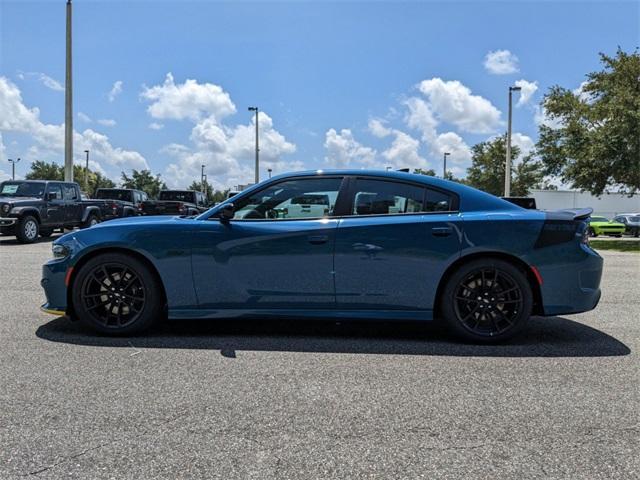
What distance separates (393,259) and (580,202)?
44604 millimetres

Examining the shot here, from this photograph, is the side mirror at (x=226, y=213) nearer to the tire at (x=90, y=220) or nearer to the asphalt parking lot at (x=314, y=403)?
the asphalt parking lot at (x=314, y=403)

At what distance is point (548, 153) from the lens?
2316 centimetres

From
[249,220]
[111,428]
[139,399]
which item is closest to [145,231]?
[249,220]

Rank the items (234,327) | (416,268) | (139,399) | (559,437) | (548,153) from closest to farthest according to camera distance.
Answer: (559,437) < (139,399) < (416,268) < (234,327) < (548,153)

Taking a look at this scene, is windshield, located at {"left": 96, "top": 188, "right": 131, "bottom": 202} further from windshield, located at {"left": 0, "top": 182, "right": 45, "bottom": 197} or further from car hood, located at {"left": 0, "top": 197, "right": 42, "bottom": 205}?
car hood, located at {"left": 0, "top": 197, "right": 42, "bottom": 205}

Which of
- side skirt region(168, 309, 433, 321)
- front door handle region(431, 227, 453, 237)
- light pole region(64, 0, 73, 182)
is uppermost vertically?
light pole region(64, 0, 73, 182)

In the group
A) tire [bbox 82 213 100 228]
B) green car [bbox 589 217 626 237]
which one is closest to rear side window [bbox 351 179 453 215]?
tire [bbox 82 213 100 228]

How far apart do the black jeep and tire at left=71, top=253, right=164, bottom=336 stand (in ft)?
36.9

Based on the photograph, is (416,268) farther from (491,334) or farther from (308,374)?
(308,374)

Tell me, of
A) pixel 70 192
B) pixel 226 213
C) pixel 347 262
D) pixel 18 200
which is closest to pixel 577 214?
pixel 347 262

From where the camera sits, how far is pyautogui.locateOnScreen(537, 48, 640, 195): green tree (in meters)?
19.5

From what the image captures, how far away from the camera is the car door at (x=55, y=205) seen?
49.5ft

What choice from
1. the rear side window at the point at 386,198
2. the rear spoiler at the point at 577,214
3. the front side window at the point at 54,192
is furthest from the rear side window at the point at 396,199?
the front side window at the point at 54,192

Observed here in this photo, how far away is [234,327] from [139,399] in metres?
1.83
